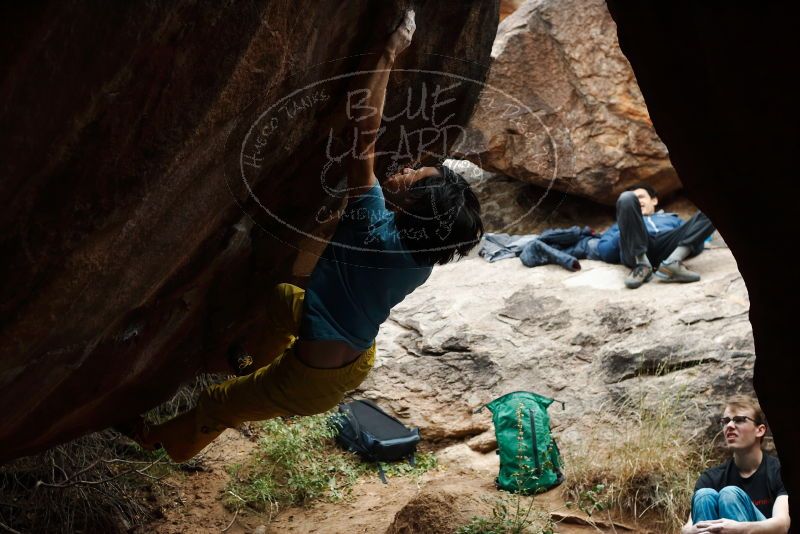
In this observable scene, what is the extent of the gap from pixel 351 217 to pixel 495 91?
794 millimetres

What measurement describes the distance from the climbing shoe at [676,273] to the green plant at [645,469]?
1.96 meters

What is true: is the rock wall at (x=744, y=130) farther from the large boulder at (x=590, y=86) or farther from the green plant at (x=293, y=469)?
the large boulder at (x=590, y=86)

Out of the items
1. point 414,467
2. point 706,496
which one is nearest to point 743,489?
point 706,496

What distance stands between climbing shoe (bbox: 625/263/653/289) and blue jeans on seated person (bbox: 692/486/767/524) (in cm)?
340

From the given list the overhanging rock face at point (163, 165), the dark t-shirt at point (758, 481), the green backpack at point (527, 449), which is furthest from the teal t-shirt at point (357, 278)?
the green backpack at point (527, 449)

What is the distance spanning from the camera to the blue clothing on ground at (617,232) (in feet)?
27.2

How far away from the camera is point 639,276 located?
776 cm

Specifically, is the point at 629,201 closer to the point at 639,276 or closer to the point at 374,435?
the point at 639,276

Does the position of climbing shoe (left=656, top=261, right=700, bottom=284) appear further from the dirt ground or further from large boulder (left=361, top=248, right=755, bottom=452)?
the dirt ground

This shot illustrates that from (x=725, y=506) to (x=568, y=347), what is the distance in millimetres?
2843

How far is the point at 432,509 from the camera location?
16.0 ft

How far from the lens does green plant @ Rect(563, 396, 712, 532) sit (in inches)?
209

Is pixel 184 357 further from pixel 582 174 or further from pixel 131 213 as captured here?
pixel 582 174

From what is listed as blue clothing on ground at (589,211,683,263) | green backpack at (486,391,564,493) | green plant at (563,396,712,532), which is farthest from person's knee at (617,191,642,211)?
green backpack at (486,391,564,493)
